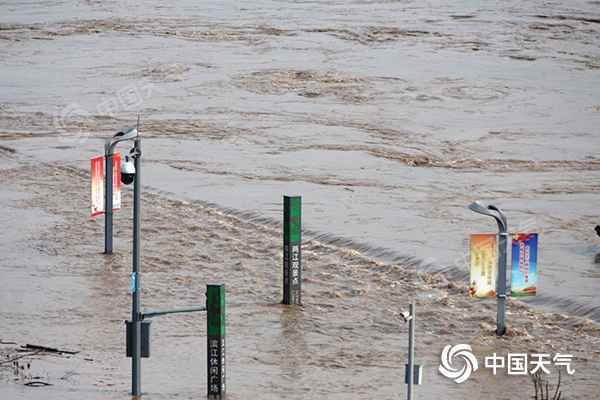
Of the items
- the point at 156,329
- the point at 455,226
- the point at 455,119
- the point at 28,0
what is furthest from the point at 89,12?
the point at 156,329

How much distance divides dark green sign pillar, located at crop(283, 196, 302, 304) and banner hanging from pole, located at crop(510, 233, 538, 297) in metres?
2.81

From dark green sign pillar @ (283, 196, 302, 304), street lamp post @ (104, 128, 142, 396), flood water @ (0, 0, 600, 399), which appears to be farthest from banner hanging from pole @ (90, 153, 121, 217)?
street lamp post @ (104, 128, 142, 396)

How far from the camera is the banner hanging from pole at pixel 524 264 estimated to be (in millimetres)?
16562

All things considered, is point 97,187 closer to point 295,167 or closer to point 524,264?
point 524,264

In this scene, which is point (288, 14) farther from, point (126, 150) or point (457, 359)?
point (457, 359)

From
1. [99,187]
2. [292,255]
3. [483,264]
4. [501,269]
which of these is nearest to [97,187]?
[99,187]

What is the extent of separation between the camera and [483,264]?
16.6 meters

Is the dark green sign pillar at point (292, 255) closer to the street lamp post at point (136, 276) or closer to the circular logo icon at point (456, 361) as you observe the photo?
the circular logo icon at point (456, 361)

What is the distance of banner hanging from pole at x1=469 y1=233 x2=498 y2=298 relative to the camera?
16594 mm

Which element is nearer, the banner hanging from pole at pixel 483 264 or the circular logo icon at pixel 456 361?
the circular logo icon at pixel 456 361

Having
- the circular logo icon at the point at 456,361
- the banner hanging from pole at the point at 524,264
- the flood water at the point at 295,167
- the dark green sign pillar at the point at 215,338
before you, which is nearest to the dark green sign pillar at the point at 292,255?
the flood water at the point at 295,167

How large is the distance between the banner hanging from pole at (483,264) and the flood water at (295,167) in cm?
63

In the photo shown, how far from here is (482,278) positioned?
658 inches

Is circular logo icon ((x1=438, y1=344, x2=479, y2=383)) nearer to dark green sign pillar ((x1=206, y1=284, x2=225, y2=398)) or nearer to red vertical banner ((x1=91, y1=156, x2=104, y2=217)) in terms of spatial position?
dark green sign pillar ((x1=206, y1=284, x2=225, y2=398))
